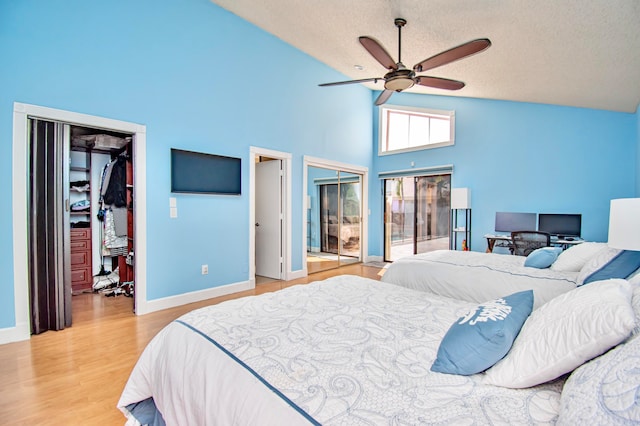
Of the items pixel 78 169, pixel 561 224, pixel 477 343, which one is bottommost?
pixel 477 343

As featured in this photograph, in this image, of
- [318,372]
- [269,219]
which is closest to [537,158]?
[269,219]

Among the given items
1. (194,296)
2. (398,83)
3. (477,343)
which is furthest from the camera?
(194,296)

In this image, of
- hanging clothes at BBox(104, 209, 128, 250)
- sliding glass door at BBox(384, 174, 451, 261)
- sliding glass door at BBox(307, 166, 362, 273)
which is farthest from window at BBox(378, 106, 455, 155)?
hanging clothes at BBox(104, 209, 128, 250)

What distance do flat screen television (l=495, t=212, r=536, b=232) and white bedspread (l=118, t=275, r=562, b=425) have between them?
379 centimetres

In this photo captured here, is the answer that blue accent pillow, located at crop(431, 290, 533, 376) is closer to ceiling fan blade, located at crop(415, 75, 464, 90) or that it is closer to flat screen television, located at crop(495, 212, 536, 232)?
ceiling fan blade, located at crop(415, 75, 464, 90)

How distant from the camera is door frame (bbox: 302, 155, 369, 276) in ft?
17.3

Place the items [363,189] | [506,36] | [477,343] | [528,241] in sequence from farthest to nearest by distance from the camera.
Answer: [363,189], [528,241], [506,36], [477,343]

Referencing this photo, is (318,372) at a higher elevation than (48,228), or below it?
below

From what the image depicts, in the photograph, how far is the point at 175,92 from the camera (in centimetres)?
370

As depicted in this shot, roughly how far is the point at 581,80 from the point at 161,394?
4664mm

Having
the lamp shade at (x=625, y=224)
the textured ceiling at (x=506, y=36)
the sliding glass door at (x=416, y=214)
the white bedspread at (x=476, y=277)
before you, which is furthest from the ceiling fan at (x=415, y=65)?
the sliding glass door at (x=416, y=214)

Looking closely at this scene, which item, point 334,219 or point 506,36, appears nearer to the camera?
point 506,36

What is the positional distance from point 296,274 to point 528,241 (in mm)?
3465

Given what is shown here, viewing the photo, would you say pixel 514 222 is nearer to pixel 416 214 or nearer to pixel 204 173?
pixel 416 214
